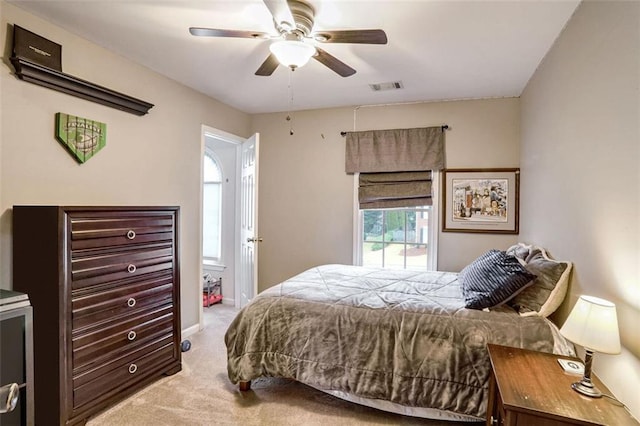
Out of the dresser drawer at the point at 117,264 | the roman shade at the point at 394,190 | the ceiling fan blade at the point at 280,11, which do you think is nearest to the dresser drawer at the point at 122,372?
the dresser drawer at the point at 117,264

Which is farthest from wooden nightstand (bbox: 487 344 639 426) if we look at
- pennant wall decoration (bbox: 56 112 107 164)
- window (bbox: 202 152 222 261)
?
window (bbox: 202 152 222 261)

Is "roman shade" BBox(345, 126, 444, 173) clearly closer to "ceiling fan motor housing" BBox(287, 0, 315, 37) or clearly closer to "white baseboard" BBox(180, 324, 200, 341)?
"ceiling fan motor housing" BBox(287, 0, 315, 37)

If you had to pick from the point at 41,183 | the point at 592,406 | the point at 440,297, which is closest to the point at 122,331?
the point at 41,183

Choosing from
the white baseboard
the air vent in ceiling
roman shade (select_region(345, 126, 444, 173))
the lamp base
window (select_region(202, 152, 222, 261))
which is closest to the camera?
the lamp base

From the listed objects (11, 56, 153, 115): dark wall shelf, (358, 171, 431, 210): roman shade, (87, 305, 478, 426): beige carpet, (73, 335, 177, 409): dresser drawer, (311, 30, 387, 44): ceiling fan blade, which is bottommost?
(87, 305, 478, 426): beige carpet

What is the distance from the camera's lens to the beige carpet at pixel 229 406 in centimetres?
203

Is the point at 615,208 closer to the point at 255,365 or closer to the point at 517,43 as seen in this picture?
the point at 517,43

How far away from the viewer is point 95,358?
2020 millimetres

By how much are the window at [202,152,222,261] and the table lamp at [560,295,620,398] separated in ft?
13.5

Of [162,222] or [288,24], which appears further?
[162,222]

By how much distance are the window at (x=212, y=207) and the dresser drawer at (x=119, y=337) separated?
2.21 m

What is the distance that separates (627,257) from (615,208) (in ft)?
0.76

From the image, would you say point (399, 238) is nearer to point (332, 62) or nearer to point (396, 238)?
point (396, 238)

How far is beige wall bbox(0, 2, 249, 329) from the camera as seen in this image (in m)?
1.98
